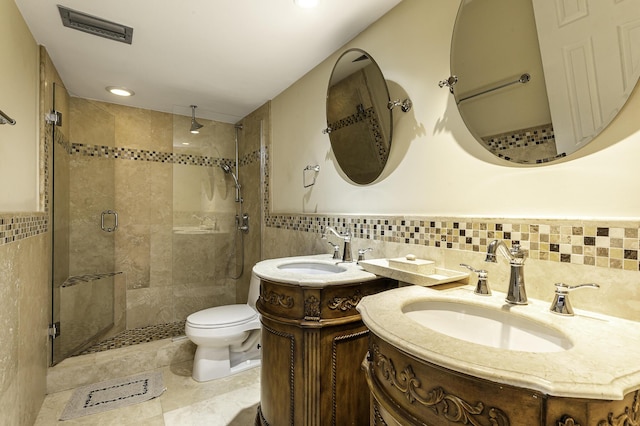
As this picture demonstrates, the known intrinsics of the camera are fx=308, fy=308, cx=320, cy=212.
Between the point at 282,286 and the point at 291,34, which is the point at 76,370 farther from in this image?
the point at 291,34

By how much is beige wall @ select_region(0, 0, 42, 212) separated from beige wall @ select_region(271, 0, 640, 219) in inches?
63.7

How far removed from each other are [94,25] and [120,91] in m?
1.02

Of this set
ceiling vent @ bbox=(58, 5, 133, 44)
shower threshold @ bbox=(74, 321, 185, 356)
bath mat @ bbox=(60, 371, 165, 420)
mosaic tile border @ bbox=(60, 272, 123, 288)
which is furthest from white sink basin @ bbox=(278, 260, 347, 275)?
mosaic tile border @ bbox=(60, 272, 123, 288)

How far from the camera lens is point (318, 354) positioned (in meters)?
1.31

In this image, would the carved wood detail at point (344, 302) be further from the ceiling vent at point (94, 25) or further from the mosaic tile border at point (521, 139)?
the ceiling vent at point (94, 25)

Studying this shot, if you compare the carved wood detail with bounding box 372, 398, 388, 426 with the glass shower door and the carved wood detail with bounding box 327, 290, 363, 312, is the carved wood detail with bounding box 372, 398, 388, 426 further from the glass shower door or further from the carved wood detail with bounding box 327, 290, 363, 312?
the glass shower door

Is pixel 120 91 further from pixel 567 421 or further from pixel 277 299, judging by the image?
pixel 567 421

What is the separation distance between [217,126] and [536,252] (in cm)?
295

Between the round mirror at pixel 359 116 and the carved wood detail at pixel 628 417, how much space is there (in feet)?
4.16

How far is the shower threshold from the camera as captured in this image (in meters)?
2.52

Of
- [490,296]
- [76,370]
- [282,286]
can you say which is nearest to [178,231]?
[76,370]

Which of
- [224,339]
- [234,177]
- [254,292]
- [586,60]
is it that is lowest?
[224,339]

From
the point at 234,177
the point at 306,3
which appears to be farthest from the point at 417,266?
the point at 234,177

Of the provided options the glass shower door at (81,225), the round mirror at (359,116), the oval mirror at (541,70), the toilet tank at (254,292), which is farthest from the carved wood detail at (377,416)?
the glass shower door at (81,225)
